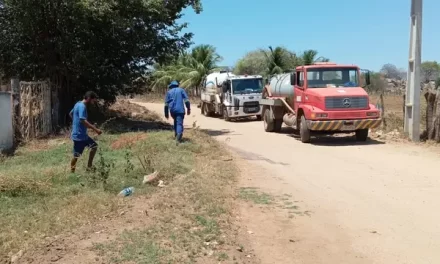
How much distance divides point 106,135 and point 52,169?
19.4ft

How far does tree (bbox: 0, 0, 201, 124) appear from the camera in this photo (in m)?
16.7

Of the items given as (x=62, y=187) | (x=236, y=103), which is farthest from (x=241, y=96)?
(x=62, y=187)

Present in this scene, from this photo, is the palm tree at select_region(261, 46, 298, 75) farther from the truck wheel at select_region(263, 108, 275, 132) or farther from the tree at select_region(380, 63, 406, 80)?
the tree at select_region(380, 63, 406, 80)

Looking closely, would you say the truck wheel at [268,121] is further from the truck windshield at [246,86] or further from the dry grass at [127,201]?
the dry grass at [127,201]

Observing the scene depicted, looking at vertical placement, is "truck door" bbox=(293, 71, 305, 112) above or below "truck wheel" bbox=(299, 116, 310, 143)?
above

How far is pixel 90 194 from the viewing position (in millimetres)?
8062

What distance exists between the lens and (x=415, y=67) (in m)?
16.5

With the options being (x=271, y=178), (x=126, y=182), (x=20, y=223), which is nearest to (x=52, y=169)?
(x=126, y=182)

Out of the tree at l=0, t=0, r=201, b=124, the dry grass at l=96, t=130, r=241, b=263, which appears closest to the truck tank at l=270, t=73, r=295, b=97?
the tree at l=0, t=0, r=201, b=124

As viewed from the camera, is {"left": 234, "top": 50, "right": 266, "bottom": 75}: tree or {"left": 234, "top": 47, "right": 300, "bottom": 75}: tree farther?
{"left": 234, "top": 50, "right": 266, "bottom": 75}: tree

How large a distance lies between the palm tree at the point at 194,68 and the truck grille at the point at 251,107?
76.8 feet

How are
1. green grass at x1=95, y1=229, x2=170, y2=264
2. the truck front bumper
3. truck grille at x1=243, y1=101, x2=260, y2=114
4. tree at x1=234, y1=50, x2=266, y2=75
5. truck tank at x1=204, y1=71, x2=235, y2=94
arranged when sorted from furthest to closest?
tree at x1=234, y1=50, x2=266, y2=75, truck tank at x1=204, y1=71, x2=235, y2=94, truck grille at x1=243, y1=101, x2=260, y2=114, the truck front bumper, green grass at x1=95, y1=229, x2=170, y2=264

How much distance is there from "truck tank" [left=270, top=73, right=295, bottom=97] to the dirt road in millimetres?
5075

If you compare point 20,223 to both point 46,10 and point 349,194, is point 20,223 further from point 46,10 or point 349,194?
point 46,10
